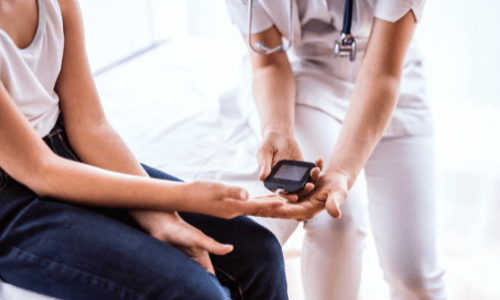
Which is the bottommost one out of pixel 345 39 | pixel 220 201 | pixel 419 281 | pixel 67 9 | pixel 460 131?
pixel 460 131

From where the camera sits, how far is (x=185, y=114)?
1.33 meters

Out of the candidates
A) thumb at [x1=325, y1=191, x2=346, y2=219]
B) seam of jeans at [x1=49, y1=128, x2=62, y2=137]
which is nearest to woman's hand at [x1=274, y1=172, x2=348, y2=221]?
thumb at [x1=325, y1=191, x2=346, y2=219]

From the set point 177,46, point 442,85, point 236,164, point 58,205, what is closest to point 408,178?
point 236,164

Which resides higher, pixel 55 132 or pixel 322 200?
pixel 55 132

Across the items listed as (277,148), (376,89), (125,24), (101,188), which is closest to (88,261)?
(101,188)

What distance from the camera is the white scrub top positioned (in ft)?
3.43

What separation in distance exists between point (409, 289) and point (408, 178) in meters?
0.25

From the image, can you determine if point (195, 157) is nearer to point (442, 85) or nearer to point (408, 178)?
point (408, 178)

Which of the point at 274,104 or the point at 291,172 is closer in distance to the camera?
the point at 291,172

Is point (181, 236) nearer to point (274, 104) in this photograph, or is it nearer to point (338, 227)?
point (338, 227)

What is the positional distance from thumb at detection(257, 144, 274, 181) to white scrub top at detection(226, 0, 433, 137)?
0.73 ft

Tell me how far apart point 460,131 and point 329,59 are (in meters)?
0.99

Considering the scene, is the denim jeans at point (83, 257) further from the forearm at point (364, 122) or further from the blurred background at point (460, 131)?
the blurred background at point (460, 131)

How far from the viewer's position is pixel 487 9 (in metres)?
1.72
